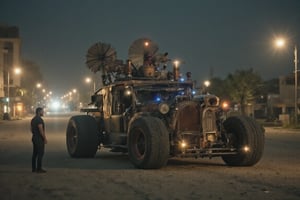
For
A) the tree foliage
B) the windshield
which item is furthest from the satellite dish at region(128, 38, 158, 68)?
the tree foliage

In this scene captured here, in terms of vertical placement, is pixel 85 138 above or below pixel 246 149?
above

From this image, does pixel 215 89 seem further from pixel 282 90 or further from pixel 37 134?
pixel 37 134

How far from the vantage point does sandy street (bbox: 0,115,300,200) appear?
10.5 m

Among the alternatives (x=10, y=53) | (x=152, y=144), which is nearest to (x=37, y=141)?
(x=152, y=144)

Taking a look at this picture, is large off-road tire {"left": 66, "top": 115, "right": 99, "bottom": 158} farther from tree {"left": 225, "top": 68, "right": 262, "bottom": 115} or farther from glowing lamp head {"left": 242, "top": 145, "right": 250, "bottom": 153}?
tree {"left": 225, "top": 68, "right": 262, "bottom": 115}

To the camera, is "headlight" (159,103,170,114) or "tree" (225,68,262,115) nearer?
"headlight" (159,103,170,114)

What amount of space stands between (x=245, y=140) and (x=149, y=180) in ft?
12.5

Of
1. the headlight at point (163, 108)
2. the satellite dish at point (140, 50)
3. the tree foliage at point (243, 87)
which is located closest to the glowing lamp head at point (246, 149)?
the headlight at point (163, 108)

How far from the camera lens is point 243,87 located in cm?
6875

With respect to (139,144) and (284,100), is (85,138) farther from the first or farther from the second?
(284,100)

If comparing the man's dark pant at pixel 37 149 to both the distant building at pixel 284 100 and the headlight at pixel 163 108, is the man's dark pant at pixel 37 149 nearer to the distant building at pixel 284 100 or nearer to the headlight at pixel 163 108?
the headlight at pixel 163 108

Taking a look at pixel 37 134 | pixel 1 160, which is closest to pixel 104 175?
pixel 37 134

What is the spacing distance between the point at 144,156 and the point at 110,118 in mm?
4032

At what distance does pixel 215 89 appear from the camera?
84.4 metres
